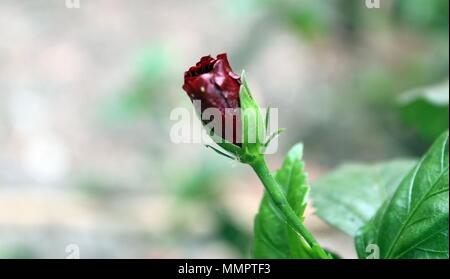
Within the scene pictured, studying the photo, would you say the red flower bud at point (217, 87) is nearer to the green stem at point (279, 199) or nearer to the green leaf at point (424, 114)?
the green stem at point (279, 199)

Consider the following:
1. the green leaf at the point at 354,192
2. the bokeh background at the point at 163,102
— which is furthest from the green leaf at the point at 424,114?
the bokeh background at the point at 163,102

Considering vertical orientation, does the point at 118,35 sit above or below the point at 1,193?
above

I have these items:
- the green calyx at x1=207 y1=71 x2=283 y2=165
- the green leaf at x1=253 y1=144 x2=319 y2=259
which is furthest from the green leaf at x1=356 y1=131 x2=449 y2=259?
the green calyx at x1=207 y1=71 x2=283 y2=165

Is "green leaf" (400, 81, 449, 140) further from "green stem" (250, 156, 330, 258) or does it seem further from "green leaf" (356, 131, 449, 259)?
"green stem" (250, 156, 330, 258)

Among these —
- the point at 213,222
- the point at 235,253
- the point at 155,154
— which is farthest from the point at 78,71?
the point at 235,253

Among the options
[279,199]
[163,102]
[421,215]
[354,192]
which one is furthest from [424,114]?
[163,102]
